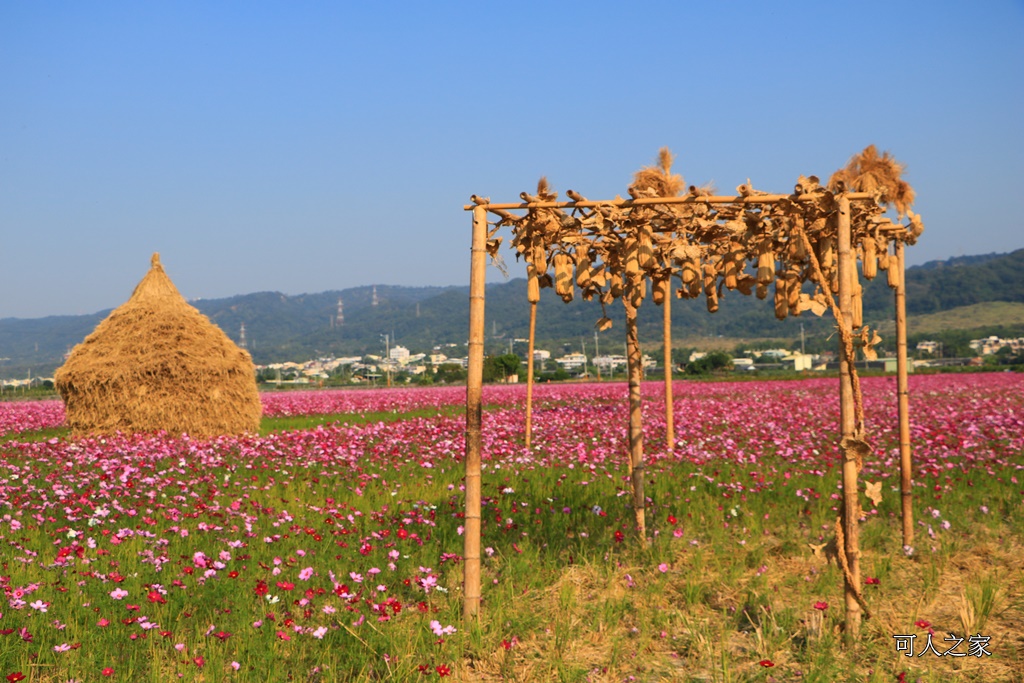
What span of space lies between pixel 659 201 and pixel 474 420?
1.94 m

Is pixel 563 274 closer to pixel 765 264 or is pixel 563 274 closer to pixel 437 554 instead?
pixel 765 264

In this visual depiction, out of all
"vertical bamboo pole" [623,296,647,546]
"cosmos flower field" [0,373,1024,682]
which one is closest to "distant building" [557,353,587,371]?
"cosmos flower field" [0,373,1024,682]

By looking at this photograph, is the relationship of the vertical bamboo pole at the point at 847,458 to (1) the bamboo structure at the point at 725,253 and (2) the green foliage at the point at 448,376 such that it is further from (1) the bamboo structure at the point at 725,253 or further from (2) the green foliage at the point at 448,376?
(2) the green foliage at the point at 448,376

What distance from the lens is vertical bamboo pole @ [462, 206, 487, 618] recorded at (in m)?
5.20

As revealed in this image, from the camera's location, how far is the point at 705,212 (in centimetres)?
558

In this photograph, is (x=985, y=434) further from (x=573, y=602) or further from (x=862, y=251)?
(x=573, y=602)

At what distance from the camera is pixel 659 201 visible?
531 centimetres

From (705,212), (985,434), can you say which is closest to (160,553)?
(705,212)

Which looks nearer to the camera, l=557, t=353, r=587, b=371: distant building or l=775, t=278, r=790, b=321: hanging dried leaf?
l=775, t=278, r=790, b=321: hanging dried leaf

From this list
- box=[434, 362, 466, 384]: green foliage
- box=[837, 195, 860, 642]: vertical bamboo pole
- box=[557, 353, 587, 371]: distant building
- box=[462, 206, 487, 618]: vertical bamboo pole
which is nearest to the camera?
box=[837, 195, 860, 642]: vertical bamboo pole

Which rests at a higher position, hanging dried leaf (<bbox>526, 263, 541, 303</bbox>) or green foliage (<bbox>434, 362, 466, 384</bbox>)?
hanging dried leaf (<bbox>526, 263, 541, 303</bbox>)

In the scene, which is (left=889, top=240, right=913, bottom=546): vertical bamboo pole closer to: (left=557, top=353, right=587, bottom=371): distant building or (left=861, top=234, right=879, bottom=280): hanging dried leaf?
(left=861, top=234, right=879, bottom=280): hanging dried leaf

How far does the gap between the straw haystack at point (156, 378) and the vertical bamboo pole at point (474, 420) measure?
9552mm

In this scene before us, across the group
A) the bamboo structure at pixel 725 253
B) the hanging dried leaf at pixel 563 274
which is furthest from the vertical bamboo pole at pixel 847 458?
the hanging dried leaf at pixel 563 274
